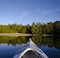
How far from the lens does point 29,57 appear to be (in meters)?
15.1

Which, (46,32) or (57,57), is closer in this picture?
(57,57)

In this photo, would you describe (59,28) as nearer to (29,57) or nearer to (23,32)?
(23,32)

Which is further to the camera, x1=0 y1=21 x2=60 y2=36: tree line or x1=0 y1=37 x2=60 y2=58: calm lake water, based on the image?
x1=0 y1=21 x2=60 y2=36: tree line

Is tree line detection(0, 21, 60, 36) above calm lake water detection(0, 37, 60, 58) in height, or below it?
above

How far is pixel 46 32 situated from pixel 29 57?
68320 millimetres

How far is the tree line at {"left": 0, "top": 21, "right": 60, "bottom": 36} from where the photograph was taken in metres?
81.1

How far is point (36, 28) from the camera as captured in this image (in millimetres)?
83688

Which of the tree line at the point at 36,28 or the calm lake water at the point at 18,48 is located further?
the tree line at the point at 36,28

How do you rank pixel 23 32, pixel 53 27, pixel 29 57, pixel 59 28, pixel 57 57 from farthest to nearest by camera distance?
pixel 23 32 → pixel 53 27 → pixel 59 28 → pixel 57 57 → pixel 29 57

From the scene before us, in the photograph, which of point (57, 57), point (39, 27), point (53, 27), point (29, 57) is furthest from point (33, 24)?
point (29, 57)

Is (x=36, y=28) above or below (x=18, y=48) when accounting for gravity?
above

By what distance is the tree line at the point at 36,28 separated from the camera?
81.1 metres

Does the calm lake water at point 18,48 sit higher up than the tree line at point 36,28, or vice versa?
the tree line at point 36,28

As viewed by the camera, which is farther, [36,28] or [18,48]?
[36,28]
